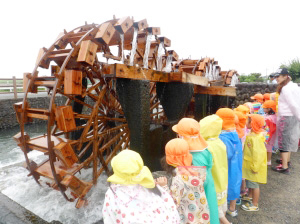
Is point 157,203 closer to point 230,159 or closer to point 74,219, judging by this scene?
point 230,159

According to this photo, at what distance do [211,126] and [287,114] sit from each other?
8.72ft

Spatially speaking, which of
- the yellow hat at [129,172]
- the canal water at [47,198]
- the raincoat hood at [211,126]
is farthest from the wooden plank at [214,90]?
the yellow hat at [129,172]

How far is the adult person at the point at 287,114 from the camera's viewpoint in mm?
3820

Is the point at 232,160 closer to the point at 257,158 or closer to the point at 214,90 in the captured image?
the point at 257,158

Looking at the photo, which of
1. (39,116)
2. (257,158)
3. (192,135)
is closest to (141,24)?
(39,116)

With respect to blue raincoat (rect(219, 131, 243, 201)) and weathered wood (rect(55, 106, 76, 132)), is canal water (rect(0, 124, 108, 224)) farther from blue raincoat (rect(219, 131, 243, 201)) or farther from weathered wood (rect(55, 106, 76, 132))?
blue raincoat (rect(219, 131, 243, 201))

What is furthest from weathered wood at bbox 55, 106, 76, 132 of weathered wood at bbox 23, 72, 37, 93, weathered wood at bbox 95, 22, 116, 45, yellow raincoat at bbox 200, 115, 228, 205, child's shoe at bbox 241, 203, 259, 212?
child's shoe at bbox 241, 203, 259, 212

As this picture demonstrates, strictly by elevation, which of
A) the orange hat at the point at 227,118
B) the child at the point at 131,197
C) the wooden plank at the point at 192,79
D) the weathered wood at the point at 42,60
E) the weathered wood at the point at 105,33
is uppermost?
the weathered wood at the point at 105,33

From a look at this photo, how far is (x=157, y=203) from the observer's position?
153cm

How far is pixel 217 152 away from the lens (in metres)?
2.28

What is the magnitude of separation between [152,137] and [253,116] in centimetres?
177

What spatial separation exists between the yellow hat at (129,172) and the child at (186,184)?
375 mm

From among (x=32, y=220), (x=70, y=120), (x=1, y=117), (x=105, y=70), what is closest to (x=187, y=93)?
(x=105, y=70)

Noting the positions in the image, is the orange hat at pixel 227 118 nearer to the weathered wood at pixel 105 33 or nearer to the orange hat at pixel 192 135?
the orange hat at pixel 192 135
